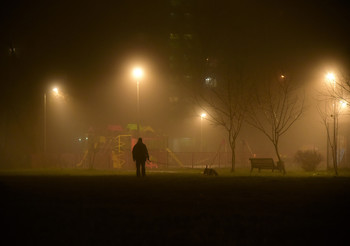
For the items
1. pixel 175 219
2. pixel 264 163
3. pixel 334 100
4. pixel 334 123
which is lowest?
pixel 175 219

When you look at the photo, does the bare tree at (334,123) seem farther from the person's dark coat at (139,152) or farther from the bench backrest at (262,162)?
the person's dark coat at (139,152)

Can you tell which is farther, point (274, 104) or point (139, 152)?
point (274, 104)

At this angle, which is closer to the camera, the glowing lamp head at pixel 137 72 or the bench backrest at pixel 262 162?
the bench backrest at pixel 262 162

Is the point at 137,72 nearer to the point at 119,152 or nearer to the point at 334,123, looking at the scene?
the point at 119,152

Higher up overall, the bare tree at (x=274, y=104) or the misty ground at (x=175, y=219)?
the bare tree at (x=274, y=104)

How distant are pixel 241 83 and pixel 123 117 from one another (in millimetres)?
35599

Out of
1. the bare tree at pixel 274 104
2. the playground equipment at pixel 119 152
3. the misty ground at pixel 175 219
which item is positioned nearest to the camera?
the misty ground at pixel 175 219

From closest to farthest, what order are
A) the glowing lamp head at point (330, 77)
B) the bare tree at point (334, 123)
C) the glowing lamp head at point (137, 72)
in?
the bare tree at point (334, 123) → the glowing lamp head at point (330, 77) → the glowing lamp head at point (137, 72)

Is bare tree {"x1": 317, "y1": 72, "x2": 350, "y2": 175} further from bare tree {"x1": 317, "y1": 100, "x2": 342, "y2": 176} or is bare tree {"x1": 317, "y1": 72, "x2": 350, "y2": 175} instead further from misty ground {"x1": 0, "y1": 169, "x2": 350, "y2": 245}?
misty ground {"x1": 0, "y1": 169, "x2": 350, "y2": 245}

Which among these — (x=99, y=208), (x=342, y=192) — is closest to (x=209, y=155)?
(x=342, y=192)

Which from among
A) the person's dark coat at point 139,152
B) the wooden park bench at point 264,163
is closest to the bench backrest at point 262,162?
the wooden park bench at point 264,163

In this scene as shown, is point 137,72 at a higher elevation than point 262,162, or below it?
higher

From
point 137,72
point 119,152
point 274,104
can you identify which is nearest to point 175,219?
point 137,72

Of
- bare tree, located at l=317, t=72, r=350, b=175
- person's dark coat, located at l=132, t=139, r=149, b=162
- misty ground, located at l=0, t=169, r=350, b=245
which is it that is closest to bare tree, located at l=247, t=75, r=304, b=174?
bare tree, located at l=317, t=72, r=350, b=175
